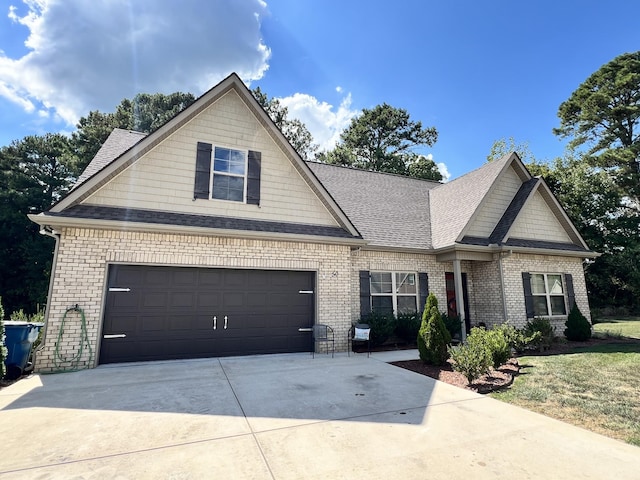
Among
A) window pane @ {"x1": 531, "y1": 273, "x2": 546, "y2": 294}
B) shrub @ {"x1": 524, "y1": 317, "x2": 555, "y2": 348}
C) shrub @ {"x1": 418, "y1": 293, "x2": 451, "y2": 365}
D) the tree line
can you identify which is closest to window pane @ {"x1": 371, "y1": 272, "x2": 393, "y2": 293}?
shrub @ {"x1": 418, "y1": 293, "x2": 451, "y2": 365}

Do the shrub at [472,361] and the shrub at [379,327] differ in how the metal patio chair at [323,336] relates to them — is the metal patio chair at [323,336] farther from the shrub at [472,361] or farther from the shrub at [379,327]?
the shrub at [472,361]

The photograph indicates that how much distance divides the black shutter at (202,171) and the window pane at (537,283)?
12.0 meters

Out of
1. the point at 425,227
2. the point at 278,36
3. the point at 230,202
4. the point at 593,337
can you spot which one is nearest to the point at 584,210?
the point at 593,337

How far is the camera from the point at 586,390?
5.86 metres

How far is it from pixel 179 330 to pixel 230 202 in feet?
11.8

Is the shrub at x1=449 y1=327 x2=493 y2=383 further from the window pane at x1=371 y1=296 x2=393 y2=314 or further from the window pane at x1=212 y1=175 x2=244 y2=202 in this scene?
the window pane at x1=212 y1=175 x2=244 y2=202

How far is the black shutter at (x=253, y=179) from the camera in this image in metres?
9.35

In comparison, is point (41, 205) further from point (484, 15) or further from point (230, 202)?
point (484, 15)

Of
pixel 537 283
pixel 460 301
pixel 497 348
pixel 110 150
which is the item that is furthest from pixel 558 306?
pixel 110 150

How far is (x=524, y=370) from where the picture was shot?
7473 millimetres

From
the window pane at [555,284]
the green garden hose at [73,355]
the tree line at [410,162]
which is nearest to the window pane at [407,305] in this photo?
the window pane at [555,284]

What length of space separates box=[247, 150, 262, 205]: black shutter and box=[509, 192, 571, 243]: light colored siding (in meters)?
A: 9.31

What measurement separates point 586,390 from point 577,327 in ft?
23.6

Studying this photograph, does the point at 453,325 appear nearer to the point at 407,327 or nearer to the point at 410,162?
the point at 407,327
